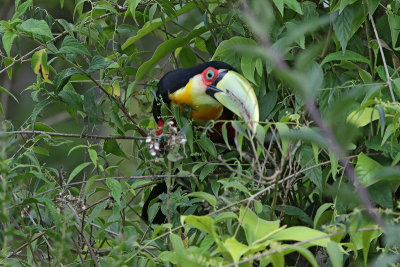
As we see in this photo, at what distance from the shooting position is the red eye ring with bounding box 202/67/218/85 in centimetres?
175

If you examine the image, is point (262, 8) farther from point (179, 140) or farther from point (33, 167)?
point (33, 167)

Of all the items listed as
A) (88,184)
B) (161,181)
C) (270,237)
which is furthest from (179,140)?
(161,181)

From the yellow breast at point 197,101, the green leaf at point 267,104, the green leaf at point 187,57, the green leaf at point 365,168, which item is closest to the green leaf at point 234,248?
the green leaf at point 365,168

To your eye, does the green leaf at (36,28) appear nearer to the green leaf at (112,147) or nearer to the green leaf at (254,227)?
the green leaf at (112,147)

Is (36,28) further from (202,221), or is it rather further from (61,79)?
(202,221)

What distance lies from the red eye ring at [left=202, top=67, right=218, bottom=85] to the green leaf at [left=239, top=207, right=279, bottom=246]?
718mm

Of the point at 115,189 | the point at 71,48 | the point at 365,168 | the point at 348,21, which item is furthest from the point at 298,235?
the point at 71,48

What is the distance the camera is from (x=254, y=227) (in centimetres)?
105

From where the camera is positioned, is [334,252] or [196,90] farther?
[196,90]

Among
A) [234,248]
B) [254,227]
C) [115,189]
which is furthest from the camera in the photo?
[115,189]

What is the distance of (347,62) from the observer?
4.84ft

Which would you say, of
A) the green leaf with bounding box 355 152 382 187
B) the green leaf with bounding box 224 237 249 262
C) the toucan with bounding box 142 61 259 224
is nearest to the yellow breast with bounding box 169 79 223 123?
the toucan with bounding box 142 61 259 224

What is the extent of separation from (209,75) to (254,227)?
80cm

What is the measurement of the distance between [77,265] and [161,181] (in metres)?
0.29
